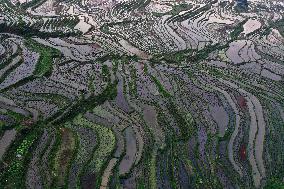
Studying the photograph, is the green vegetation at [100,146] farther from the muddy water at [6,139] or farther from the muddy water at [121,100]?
the muddy water at [6,139]

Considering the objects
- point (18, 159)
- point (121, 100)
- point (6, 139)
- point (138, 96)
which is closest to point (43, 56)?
point (121, 100)

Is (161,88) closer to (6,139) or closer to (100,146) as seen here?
(100,146)

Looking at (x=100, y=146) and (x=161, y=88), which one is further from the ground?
(x=161, y=88)

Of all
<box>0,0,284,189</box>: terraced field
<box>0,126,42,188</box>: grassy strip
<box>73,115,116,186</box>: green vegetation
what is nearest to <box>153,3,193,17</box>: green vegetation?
<box>0,0,284,189</box>: terraced field

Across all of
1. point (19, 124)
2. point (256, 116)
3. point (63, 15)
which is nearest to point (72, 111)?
point (19, 124)

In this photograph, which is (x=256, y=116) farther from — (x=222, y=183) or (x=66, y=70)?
(x=66, y=70)

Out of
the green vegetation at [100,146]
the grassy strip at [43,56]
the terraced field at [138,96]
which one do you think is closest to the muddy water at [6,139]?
the terraced field at [138,96]

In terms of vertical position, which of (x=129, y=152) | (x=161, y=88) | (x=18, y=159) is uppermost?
(x=161, y=88)
